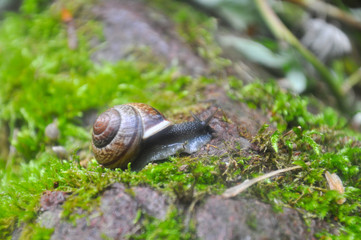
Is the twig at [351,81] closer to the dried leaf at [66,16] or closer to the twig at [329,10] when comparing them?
the twig at [329,10]

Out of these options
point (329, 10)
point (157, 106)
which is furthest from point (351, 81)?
point (157, 106)

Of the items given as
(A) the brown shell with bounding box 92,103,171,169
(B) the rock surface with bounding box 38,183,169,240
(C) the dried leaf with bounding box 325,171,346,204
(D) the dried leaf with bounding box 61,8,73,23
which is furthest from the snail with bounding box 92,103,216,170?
(D) the dried leaf with bounding box 61,8,73,23

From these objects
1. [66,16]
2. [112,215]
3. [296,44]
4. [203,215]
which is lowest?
[66,16]

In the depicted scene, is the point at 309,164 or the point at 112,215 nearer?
the point at 112,215

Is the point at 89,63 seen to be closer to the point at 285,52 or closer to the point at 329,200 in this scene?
the point at 285,52

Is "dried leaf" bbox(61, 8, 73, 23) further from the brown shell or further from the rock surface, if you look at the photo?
the rock surface

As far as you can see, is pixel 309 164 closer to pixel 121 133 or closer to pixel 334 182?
pixel 334 182

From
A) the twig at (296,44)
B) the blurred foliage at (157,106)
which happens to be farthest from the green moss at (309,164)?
the twig at (296,44)

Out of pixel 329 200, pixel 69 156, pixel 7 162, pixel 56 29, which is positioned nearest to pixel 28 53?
pixel 56 29
